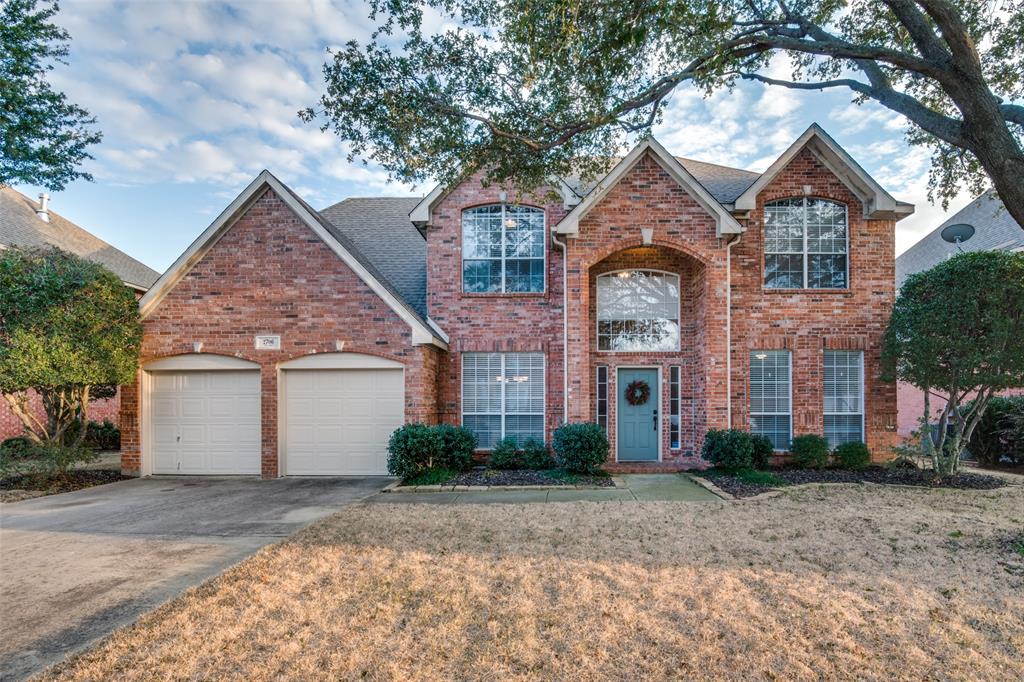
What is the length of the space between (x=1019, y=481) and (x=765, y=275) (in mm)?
6069

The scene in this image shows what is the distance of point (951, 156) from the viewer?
9211mm

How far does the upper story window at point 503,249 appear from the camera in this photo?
39.3 ft

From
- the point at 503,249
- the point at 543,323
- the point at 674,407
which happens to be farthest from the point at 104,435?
the point at 674,407

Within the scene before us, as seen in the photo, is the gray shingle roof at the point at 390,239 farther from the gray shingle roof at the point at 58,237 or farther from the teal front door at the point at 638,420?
the gray shingle roof at the point at 58,237

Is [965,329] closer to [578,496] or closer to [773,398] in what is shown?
[773,398]

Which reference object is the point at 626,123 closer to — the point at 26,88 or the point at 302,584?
the point at 302,584

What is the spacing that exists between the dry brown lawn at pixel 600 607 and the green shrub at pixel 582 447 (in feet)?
10.7

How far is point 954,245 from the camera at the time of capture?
67.6 ft

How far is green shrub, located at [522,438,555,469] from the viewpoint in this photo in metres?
11.0

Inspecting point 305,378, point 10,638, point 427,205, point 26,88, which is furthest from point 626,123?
point 26,88

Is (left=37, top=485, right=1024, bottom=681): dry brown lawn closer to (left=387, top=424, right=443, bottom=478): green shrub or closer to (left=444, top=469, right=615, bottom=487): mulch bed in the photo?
(left=444, top=469, right=615, bottom=487): mulch bed

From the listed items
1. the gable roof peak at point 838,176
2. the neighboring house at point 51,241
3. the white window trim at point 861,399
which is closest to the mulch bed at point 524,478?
the white window trim at point 861,399

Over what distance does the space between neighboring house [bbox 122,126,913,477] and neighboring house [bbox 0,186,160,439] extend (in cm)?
563

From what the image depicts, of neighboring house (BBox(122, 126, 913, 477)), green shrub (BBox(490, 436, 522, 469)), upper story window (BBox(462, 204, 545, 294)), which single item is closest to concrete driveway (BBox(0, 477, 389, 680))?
neighboring house (BBox(122, 126, 913, 477))
